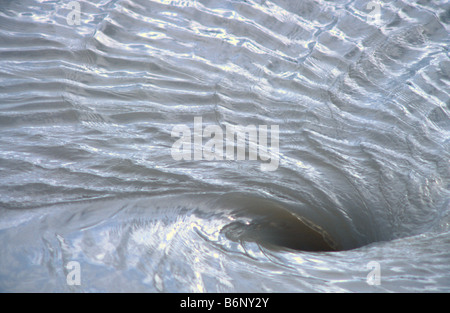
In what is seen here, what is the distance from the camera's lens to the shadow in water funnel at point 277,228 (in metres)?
1.12

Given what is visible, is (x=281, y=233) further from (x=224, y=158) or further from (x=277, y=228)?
(x=224, y=158)

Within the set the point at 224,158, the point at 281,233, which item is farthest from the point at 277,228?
the point at 224,158

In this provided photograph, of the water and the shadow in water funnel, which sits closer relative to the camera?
the water

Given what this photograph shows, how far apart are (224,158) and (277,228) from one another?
0.85 ft

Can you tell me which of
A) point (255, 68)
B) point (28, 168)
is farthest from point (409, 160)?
point (28, 168)

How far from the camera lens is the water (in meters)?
0.93

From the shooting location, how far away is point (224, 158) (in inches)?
51.9

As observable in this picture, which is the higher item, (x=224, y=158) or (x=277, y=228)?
(x=224, y=158)

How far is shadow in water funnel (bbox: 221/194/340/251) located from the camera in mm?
1125

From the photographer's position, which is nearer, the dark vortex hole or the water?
the water

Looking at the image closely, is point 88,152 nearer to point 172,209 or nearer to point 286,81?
point 172,209

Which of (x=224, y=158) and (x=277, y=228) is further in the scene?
(x=224, y=158)

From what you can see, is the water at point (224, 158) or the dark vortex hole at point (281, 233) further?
the dark vortex hole at point (281, 233)

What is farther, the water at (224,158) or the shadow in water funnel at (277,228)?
the shadow in water funnel at (277,228)
